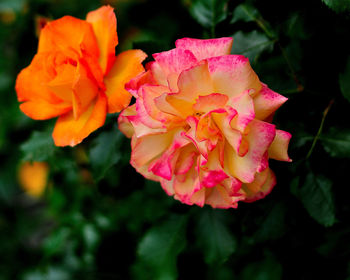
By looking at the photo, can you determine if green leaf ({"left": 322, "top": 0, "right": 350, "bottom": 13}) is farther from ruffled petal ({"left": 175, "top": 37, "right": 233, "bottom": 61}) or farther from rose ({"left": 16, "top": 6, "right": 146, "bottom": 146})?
rose ({"left": 16, "top": 6, "right": 146, "bottom": 146})

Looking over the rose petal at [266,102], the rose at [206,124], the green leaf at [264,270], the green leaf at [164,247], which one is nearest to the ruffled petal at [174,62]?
the rose at [206,124]

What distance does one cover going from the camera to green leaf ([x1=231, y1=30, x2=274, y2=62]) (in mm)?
709

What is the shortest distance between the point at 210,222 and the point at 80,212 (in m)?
0.68

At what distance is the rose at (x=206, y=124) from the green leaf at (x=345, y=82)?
0.19m

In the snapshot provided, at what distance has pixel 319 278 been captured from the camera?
36.9 inches

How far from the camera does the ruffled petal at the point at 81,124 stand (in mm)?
667

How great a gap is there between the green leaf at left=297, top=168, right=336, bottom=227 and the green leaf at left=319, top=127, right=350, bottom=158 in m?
0.06

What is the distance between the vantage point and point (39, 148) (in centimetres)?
85

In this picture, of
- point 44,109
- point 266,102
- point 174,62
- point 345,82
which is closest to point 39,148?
point 44,109

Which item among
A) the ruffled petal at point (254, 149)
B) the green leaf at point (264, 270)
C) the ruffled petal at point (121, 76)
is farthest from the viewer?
the green leaf at point (264, 270)

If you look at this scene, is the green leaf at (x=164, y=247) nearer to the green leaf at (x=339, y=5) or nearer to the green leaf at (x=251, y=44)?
the green leaf at (x=251, y=44)

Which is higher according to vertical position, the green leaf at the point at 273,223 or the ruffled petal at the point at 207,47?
the ruffled petal at the point at 207,47

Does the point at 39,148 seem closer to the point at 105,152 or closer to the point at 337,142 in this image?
the point at 105,152

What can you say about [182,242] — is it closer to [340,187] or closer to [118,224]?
[340,187]
